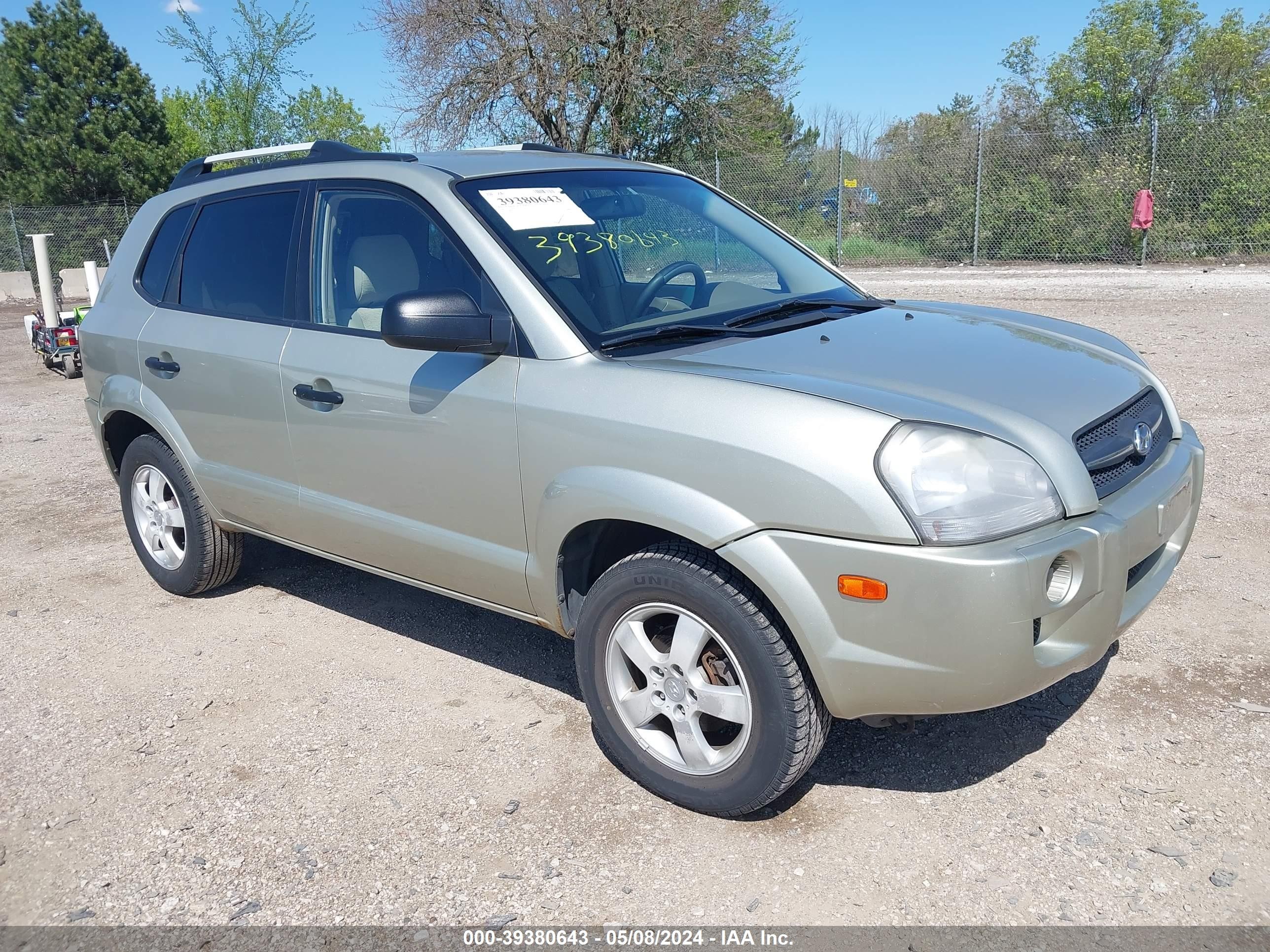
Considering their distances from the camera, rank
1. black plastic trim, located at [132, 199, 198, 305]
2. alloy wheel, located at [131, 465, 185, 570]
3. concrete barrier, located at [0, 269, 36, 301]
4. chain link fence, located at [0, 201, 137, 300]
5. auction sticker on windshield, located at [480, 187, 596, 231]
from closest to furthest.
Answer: auction sticker on windshield, located at [480, 187, 596, 231], black plastic trim, located at [132, 199, 198, 305], alloy wheel, located at [131, 465, 185, 570], concrete barrier, located at [0, 269, 36, 301], chain link fence, located at [0, 201, 137, 300]

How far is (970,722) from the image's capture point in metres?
3.61

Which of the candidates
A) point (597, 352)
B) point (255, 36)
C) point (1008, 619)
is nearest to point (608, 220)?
point (597, 352)

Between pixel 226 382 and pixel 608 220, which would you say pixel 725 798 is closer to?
pixel 608 220

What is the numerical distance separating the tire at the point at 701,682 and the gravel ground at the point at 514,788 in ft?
0.52

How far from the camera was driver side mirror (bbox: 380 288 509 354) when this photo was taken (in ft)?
10.5

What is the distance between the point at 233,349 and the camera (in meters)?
4.26

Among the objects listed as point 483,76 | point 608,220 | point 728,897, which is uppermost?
point 483,76

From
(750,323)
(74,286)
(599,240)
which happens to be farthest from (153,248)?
(74,286)

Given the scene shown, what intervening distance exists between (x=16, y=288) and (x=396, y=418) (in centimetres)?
2575

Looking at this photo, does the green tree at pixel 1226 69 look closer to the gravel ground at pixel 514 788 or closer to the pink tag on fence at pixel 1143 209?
the pink tag on fence at pixel 1143 209

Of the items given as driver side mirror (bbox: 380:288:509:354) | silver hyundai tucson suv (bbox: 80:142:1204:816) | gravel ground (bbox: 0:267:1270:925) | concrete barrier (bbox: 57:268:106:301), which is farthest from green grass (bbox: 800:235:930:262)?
driver side mirror (bbox: 380:288:509:354)

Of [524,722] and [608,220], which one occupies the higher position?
[608,220]

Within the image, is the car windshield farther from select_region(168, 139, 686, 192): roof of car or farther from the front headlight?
the front headlight

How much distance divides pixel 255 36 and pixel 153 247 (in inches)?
1062
